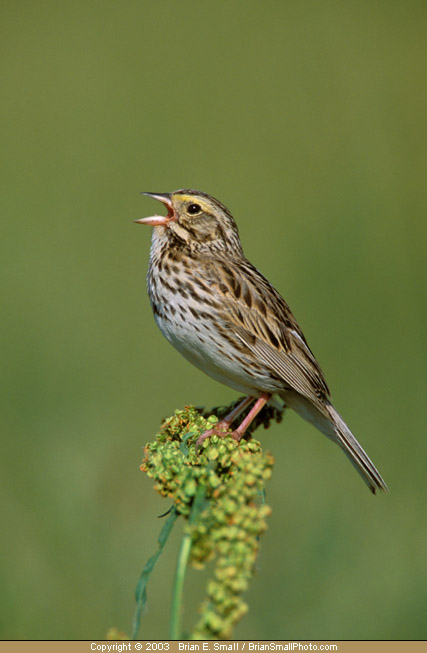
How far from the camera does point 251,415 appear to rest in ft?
12.4

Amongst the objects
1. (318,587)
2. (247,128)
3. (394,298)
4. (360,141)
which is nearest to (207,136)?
(247,128)

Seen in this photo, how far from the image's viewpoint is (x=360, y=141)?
722 cm

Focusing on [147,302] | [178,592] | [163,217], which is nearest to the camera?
[178,592]

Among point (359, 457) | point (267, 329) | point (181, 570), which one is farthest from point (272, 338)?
point (181, 570)

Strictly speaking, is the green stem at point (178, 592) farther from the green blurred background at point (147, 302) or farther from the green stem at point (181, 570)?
the green blurred background at point (147, 302)

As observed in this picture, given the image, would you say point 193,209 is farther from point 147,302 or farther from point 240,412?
point 147,302

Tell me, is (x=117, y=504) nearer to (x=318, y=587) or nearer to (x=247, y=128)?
(x=318, y=587)

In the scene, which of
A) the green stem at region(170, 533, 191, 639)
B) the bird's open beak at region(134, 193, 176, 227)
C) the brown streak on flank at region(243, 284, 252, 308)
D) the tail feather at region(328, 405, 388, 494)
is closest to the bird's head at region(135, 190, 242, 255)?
the bird's open beak at region(134, 193, 176, 227)

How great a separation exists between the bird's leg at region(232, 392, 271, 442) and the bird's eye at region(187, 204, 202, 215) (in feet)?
Answer: 3.45

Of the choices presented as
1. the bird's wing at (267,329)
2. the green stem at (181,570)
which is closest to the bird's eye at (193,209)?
the bird's wing at (267,329)

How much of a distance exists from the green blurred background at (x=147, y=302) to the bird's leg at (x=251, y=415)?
0.63 m

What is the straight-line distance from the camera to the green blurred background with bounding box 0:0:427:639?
3.73 meters

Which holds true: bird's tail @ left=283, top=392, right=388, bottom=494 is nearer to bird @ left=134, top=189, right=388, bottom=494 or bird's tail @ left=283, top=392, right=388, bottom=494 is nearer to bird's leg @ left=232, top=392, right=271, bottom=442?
bird @ left=134, top=189, right=388, bottom=494

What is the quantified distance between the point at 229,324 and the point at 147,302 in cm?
273
